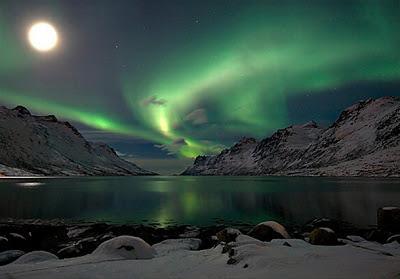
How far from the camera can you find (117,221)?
1732 inches

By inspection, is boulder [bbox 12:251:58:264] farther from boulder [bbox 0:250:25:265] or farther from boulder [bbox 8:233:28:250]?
boulder [bbox 8:233:28:250]

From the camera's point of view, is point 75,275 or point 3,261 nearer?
point 75,275

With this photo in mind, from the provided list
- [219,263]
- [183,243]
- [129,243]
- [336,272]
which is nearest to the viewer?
[336,272]

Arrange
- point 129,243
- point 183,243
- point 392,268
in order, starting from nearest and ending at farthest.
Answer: point 392,268, point 129,243, point 183,243

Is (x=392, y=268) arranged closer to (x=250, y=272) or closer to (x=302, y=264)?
(x=302, y=264)

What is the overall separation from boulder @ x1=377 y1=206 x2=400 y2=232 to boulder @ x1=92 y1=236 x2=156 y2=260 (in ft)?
80.3

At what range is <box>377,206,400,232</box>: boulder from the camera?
30719 mm

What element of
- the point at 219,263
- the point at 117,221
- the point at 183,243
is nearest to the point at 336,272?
the point at 219,263

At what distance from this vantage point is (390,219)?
31312 mm

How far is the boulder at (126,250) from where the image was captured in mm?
17778

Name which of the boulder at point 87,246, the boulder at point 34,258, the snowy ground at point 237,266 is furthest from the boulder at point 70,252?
the snowy ground at point 237,266

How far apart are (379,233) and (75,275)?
Answer: 25329mm

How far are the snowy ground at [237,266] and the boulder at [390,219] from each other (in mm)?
16031

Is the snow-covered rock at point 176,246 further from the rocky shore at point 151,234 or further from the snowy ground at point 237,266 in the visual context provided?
the snowy ground at point 237,266
